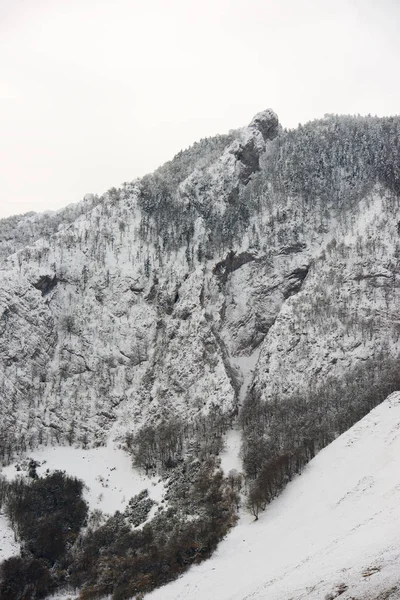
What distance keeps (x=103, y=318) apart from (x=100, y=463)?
48.9 metres

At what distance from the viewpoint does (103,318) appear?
161 m

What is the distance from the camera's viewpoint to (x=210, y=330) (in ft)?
497

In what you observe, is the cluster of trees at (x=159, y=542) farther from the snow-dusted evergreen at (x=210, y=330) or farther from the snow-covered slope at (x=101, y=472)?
the snow-covered slope at (x=101, y=472)

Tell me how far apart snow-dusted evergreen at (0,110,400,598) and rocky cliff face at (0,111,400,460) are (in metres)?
0.44

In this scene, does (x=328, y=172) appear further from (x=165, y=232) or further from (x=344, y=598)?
(x=344, y=598)

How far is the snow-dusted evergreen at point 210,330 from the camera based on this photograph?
11650 cm

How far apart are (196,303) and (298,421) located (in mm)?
52456

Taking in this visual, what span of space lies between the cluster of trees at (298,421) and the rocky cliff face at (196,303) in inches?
204

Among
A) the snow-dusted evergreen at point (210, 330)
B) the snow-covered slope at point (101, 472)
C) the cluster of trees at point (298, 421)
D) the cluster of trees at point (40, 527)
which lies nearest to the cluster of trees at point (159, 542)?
the snow-dusted evergreen at point (210, 330)

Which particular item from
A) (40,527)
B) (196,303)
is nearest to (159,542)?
(40,527)

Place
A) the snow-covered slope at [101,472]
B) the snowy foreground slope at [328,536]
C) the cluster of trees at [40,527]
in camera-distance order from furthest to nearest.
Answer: the snow-covered slope at [101,472], the cluster of trees at [40,527], the snowy foreground slope at [328,536]

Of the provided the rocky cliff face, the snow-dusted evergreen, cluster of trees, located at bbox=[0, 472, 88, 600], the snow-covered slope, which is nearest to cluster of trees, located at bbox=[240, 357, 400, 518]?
the snow-dusted evergreen

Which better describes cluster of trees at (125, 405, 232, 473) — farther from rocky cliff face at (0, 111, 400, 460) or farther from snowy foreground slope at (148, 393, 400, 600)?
snowy foreground slope at (148, 393, 400, 600)

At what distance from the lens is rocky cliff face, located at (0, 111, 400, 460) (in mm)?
137875
